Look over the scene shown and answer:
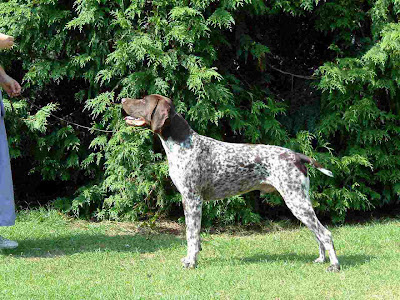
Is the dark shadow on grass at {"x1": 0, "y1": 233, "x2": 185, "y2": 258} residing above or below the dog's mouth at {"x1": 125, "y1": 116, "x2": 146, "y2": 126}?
below

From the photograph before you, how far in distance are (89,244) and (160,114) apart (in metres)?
2.12

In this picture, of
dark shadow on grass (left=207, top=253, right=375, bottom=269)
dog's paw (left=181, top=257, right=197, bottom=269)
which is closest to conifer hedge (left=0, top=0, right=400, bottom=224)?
dark shadow on grass (left=207, top=253, right=375, bottom=269)

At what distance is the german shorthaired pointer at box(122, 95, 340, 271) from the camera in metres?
5.15

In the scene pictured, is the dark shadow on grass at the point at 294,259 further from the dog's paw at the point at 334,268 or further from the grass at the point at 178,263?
the dog's paw at the point at 334,268

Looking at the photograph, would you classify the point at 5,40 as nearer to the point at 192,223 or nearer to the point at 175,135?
the point at 175,135

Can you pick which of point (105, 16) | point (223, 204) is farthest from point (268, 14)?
point (223, 204)

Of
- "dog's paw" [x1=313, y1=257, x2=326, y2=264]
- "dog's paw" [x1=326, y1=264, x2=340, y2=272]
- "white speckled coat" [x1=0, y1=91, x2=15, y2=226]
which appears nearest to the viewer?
"dog's paw" [x1=326, y1=264, x2=340, y2=272]

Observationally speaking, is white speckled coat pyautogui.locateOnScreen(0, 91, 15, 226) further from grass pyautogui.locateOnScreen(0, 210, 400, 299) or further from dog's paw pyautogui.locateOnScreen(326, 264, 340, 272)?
dog's paw pyautogui.locateOnScreen(326, 264, 340, 272)

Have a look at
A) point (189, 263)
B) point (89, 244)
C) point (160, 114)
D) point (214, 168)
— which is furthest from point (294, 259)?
point (89, 244)

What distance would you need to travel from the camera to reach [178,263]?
5434mm

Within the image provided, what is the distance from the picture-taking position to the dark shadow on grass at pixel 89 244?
19.7 ft

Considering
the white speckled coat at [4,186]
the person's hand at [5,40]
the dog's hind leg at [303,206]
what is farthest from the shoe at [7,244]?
the dog's hind leg at [303,206]

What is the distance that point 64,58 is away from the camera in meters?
7.73

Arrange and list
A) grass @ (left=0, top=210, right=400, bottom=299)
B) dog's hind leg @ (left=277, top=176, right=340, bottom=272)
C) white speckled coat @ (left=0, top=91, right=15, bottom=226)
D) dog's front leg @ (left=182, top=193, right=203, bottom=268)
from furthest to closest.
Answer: white speckled coat @ (left=0, top=91, right=15, bottom=226) < dog's front leg @ (left=182, top=193, right=203, bottom=268) < dog's hind leg @ (left=277, top=176, right=340, bottom=272) < grass @ (left=0, top=210, right=400, bottom=299)
